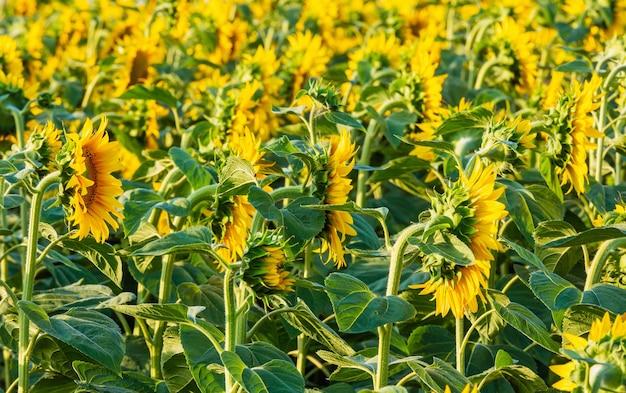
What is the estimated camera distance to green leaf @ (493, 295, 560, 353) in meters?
1.45

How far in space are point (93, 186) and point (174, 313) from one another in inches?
11.3

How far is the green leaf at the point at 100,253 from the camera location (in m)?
1.57

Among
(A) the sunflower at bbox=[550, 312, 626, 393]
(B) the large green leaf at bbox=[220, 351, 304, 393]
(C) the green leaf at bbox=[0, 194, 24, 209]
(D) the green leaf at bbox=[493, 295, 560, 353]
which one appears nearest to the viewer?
(A) the sunflower at bbox=[550, 312, 626, 393]

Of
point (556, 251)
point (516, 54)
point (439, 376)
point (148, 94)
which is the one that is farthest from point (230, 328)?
point (516, 54)

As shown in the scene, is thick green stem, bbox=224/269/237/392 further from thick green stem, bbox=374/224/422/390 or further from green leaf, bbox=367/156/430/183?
green leaf, bbox=367/156/430/183

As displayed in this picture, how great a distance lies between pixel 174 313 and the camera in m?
1.34

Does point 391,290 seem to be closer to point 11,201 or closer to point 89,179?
point 89,179

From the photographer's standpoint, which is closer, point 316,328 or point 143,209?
point 316,328

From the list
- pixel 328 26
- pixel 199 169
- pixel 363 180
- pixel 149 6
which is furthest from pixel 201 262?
pixel 149 6

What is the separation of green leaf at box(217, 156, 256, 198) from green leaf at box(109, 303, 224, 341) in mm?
222

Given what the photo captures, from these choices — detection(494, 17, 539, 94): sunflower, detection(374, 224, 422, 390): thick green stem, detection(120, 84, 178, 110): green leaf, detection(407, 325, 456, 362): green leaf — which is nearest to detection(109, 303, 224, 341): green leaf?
detection(374, 224, 422, 390): thick green stem

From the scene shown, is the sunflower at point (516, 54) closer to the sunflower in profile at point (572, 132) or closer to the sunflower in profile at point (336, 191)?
the sunflower in profile at point (572, 132)

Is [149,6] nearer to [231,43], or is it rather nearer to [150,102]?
[231,43]

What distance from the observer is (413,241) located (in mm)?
1325
